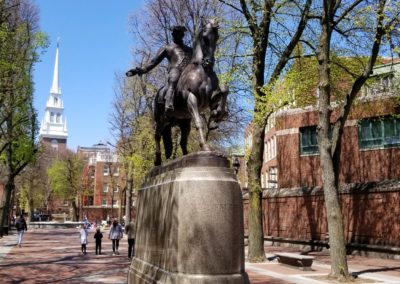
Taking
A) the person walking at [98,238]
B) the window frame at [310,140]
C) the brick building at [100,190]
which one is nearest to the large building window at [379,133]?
the window frame at [310,140]

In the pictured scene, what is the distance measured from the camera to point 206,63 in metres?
8.27

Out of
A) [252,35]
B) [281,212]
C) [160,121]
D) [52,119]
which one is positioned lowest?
[281,212]

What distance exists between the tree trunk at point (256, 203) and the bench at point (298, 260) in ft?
3.54

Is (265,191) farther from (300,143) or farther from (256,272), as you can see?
(256,272)

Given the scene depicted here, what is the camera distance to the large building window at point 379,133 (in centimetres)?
2531

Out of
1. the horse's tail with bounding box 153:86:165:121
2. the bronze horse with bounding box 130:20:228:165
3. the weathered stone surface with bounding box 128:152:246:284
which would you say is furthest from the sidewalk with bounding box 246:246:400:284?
the bronze horse with bounding box 130:20:228:165

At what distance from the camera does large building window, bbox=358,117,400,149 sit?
997 inches

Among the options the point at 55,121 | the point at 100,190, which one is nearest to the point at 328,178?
the point at 100,190

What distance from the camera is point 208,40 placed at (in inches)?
324

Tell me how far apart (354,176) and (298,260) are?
41.4 ft

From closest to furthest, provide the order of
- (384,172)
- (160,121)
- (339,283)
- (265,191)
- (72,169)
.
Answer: (160,121)
(339,283)
(384,172)
(265,191)
(72,169)

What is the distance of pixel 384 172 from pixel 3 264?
19.9 m

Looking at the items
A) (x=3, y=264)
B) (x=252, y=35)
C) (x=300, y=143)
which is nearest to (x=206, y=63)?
(x=252, y=35)

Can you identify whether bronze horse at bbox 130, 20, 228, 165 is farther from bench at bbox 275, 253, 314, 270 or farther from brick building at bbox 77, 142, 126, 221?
brick building at bbox 77, 142, 126, 221
